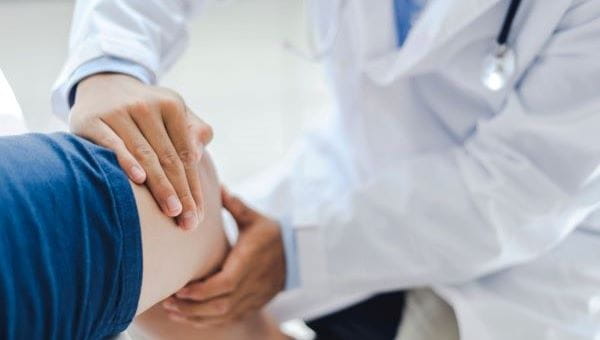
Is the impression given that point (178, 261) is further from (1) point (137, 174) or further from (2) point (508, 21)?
(2) point (508, 21)

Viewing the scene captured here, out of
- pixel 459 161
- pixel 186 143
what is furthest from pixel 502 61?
pixel 186 143

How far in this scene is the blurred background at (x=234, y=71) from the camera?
1.44 m

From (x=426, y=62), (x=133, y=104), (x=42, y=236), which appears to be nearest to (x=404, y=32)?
(x=426, y=62)

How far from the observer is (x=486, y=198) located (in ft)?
2.42

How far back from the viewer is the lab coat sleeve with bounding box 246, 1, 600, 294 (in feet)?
2.22

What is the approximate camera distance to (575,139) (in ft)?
2.20

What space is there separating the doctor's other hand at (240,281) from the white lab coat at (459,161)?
35 millimetres

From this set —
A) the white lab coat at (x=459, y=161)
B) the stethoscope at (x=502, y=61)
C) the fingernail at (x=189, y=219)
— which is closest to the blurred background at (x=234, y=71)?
the white lab coat at (x=459, y=161)

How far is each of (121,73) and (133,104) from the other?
9 centimetres

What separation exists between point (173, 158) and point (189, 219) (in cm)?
6

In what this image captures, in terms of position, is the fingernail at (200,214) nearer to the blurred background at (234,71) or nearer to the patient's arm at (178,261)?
the patient's arm at (178,261)

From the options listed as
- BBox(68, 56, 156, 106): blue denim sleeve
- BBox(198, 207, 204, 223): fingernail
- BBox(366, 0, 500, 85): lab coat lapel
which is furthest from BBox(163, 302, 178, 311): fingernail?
BBox(366, 0, 500, 85): lab coat lapel

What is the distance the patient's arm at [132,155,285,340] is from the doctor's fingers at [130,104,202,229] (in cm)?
1

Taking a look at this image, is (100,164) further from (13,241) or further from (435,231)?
(435,231)
